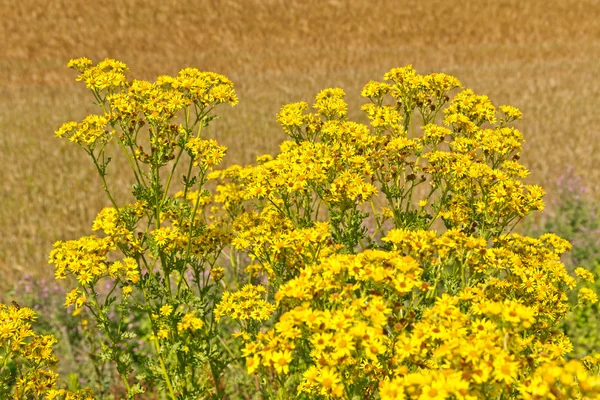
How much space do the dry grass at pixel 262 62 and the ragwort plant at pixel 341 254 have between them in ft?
17.4

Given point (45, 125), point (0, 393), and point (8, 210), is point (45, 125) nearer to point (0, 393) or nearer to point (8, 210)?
point (8, 210)

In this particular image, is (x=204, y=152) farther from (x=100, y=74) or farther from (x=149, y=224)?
(x=100, y=74)

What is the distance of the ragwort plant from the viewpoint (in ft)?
7.99

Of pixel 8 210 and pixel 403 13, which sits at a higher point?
pixel 403 13

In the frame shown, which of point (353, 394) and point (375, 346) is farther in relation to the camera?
point (353, 394)

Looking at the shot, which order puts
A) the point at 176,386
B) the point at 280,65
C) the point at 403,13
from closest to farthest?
the point at 176,386
the point at 280,65
the point at 403,13

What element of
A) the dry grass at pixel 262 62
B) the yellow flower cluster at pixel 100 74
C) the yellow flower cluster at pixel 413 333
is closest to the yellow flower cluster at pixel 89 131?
the yellow flower cluster at pixel 100 74

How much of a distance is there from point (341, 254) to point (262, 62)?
2116 centimetres

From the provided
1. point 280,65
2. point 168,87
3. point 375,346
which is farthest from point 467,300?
point 280,65

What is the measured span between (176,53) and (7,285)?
1848cm

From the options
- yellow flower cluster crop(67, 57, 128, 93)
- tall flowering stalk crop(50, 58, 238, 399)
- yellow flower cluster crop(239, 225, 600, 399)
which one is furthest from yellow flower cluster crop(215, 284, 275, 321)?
yellow flower cluster crop(67, 57, 128, 93)

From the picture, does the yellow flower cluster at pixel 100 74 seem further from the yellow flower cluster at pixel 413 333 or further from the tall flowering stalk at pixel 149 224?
the yellow flower cluster at pixel 413 333

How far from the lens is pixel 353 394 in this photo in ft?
8.75

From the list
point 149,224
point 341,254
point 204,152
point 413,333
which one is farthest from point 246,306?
point 413,333
